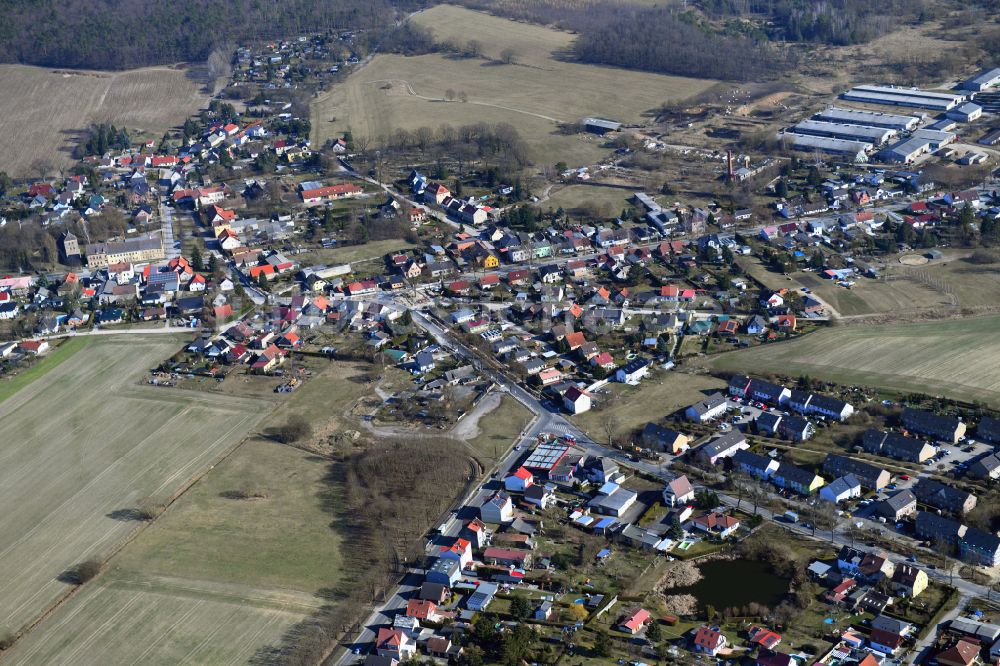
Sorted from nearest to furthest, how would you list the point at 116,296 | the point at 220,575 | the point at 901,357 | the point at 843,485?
the point at 220,575, the point at 843,485, the point at 901,357, the point at 116,296

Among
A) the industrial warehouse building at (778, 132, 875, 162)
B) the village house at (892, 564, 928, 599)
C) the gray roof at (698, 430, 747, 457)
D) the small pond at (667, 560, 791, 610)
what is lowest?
the small pond at (667, 560, 791, 610)

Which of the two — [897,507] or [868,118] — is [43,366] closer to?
[897,507]

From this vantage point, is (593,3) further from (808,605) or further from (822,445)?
(808,605)

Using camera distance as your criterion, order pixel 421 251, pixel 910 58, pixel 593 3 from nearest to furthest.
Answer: pixel 421 251 < pixel 910 58 < pixel 593 3

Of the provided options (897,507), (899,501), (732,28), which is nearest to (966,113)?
(732,28)

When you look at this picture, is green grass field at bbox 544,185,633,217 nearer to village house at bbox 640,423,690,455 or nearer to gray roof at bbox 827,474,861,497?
village house at bbox 640,423,690,455

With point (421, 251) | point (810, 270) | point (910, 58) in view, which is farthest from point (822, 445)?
point (910, 58)

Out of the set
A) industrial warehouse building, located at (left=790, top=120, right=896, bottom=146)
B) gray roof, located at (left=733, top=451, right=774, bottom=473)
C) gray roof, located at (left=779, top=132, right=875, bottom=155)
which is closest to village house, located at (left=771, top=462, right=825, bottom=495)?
gray roof, located at (left=733, top=451, right=774, bottom=473)
